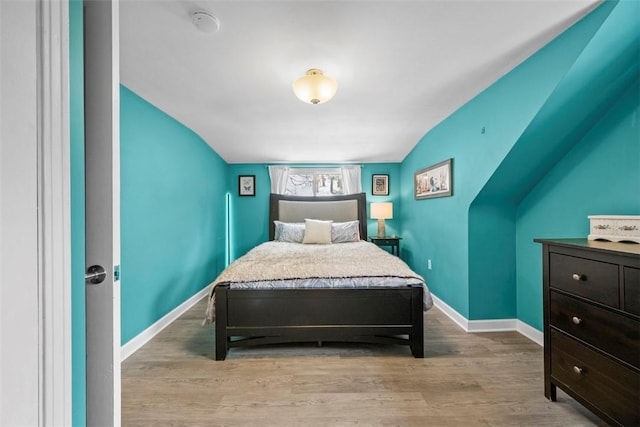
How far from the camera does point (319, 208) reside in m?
4.50

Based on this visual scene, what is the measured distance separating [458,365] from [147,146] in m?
3.07

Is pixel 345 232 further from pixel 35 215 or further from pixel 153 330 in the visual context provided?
pixel 35 215

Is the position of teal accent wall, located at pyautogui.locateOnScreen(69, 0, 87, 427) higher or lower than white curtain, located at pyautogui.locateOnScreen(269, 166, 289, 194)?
lower

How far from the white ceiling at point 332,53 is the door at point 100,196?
71cm

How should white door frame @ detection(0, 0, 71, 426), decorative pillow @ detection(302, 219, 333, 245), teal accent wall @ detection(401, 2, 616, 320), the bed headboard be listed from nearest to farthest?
white door frame @ detection(0, 0, 71, 426)
teal accent wall @ detection(401, 2, 616, 320)
decorative pillow @ detection(302, 219, 333, 245)
the bed headboard

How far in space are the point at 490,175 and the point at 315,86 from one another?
1.58m

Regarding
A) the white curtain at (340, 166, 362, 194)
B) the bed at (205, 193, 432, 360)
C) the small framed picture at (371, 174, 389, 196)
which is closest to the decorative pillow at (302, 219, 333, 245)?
the white curtain at (340, 166, 362, 194)

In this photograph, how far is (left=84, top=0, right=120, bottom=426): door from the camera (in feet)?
2.57

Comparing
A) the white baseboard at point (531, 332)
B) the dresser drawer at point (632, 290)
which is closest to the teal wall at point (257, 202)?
the white baseboard at point (531, 332)

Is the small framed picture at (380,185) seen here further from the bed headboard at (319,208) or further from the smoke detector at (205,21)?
the smoke detector at (205,21)

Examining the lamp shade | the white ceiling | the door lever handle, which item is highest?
the white ceiling

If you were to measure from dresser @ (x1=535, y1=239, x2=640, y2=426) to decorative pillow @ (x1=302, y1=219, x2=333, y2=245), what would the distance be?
262 cm

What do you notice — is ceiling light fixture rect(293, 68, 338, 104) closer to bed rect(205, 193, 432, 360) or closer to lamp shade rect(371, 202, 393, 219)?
bed rect(205, 193, 432, 360)

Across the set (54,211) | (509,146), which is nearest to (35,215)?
(54,211)
